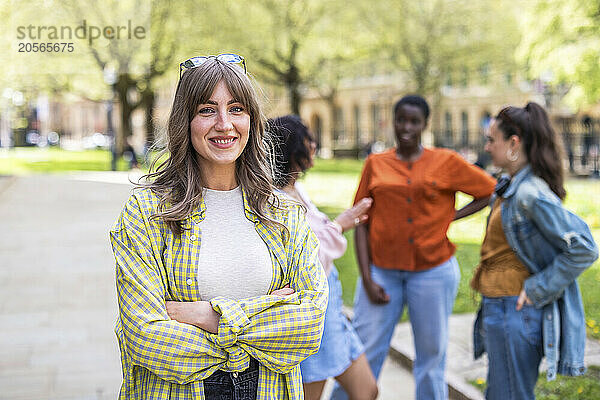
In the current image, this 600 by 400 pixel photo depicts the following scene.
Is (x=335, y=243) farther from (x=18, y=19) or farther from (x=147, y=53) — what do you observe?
(x=147, y=53)

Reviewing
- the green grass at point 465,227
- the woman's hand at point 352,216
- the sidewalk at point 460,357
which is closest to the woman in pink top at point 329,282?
the woman's hand at point 352,216

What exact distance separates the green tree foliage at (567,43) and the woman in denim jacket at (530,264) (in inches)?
466

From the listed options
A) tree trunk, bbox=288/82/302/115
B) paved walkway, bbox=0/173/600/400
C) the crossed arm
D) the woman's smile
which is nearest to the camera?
the crossed arm

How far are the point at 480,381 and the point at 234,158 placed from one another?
3.74 metres

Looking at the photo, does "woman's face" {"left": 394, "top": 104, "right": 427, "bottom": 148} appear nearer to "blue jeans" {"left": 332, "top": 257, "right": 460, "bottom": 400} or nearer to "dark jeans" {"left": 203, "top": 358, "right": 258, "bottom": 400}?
"blue jeans" {"left": 332, "top": 257, "right": 460, "bottom": 400}

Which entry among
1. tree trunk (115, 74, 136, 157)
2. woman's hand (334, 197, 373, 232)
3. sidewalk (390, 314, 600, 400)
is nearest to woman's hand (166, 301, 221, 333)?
woman's hand (334, 197, 373, 232)

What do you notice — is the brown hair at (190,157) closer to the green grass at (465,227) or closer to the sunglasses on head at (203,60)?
the sunglasses on head at (203,60)

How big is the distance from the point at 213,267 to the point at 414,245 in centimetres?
224

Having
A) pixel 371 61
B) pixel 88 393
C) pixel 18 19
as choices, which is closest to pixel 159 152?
pixel 88 393

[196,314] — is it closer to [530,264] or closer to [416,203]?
[530,264]

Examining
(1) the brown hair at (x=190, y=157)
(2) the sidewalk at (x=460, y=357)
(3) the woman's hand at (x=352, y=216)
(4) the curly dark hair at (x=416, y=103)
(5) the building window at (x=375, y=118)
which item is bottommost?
(2) the sidewalk at (x=460, y=357)

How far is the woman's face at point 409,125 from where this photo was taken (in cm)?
454

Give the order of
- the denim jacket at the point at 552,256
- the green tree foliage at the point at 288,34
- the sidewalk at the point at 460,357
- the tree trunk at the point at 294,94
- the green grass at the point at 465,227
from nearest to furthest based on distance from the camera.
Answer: the denim jacket at the point at 552,256
the sidewalk at the point at 460,357
the green grass at the point at 465,227
the green tree foliage at the point at 288,34
the tree trunk at the point at 294,94

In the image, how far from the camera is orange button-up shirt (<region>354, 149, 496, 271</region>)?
14.7ft
